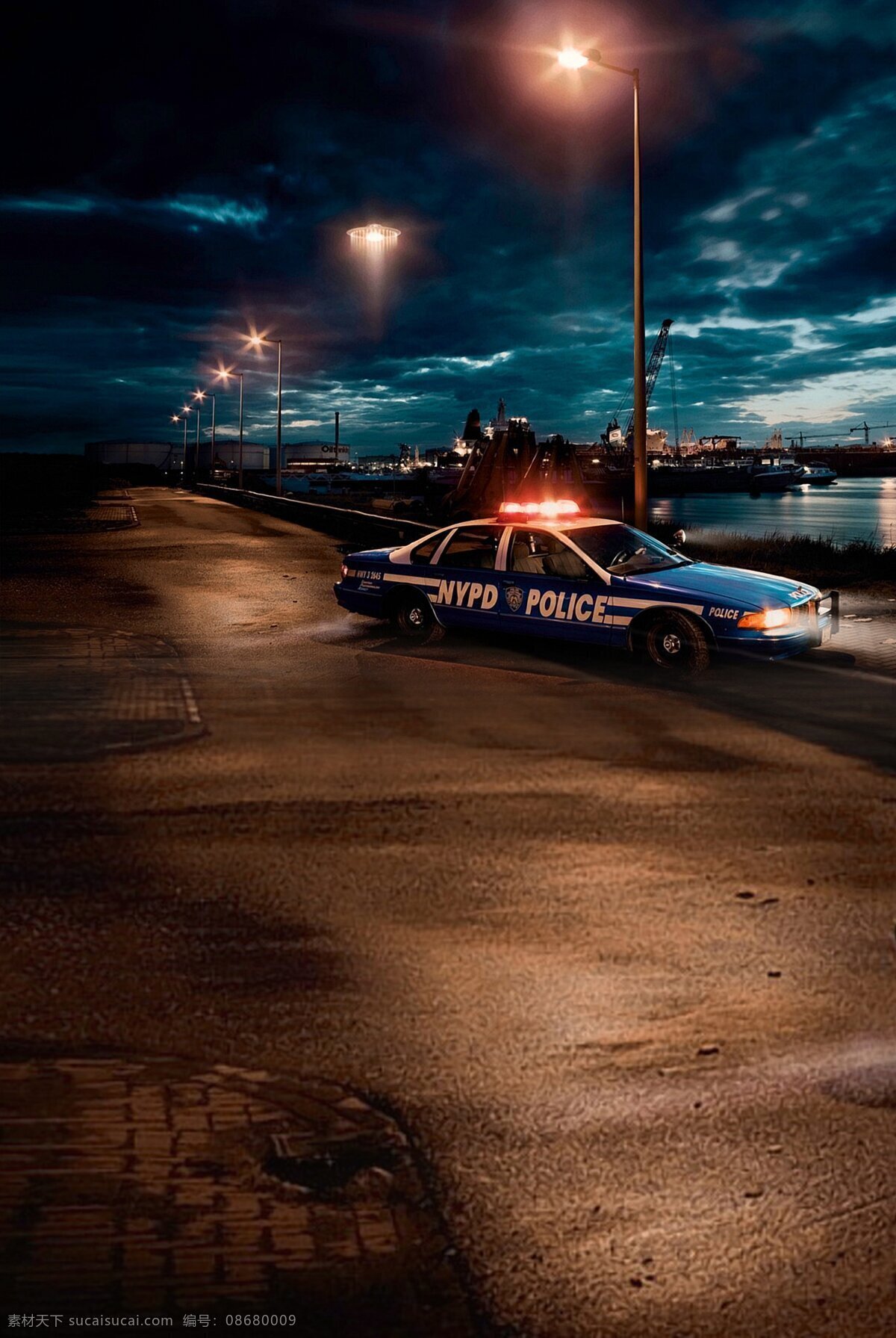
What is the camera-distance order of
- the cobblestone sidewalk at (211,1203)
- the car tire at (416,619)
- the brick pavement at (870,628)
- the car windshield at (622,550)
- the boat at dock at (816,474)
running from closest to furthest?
1. the cobblestone sidewalk at (211,1203)
2. the car windshield at (622,550)
3. the brick pavement at (870,628)
4. the car tire at (416,619)
5. the boat at dock at (816,474)

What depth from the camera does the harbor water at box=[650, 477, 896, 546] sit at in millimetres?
54088

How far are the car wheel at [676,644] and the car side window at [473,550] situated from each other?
1991mm

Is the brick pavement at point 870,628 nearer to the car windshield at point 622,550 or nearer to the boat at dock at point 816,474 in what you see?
the car windshield at point 622,550

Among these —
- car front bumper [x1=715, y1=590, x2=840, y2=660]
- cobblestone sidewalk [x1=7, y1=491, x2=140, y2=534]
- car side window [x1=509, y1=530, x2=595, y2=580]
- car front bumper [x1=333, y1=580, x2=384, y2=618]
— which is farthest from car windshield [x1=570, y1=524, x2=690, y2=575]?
cobblestone sidewalk [x1=7, y1=491, x2=140, y2=534]

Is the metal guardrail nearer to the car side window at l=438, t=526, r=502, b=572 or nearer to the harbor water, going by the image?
the harbor water

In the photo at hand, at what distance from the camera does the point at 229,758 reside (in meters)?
8.38

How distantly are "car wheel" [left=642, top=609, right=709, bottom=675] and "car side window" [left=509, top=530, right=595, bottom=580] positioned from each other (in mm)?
854

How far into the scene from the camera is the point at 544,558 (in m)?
12.4

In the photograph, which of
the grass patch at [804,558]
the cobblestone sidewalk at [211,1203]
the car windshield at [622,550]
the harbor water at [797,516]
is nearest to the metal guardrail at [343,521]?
the grass patch at [804,558]

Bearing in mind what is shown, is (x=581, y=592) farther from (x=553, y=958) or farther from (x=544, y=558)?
(x=553, y=958)

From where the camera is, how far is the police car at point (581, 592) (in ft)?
37.0

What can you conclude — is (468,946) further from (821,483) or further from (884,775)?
(821,483)

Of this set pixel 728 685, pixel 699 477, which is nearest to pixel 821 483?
pixel 699 477

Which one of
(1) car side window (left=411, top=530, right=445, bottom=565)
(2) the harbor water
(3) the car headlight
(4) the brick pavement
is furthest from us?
(2) the harbor water
